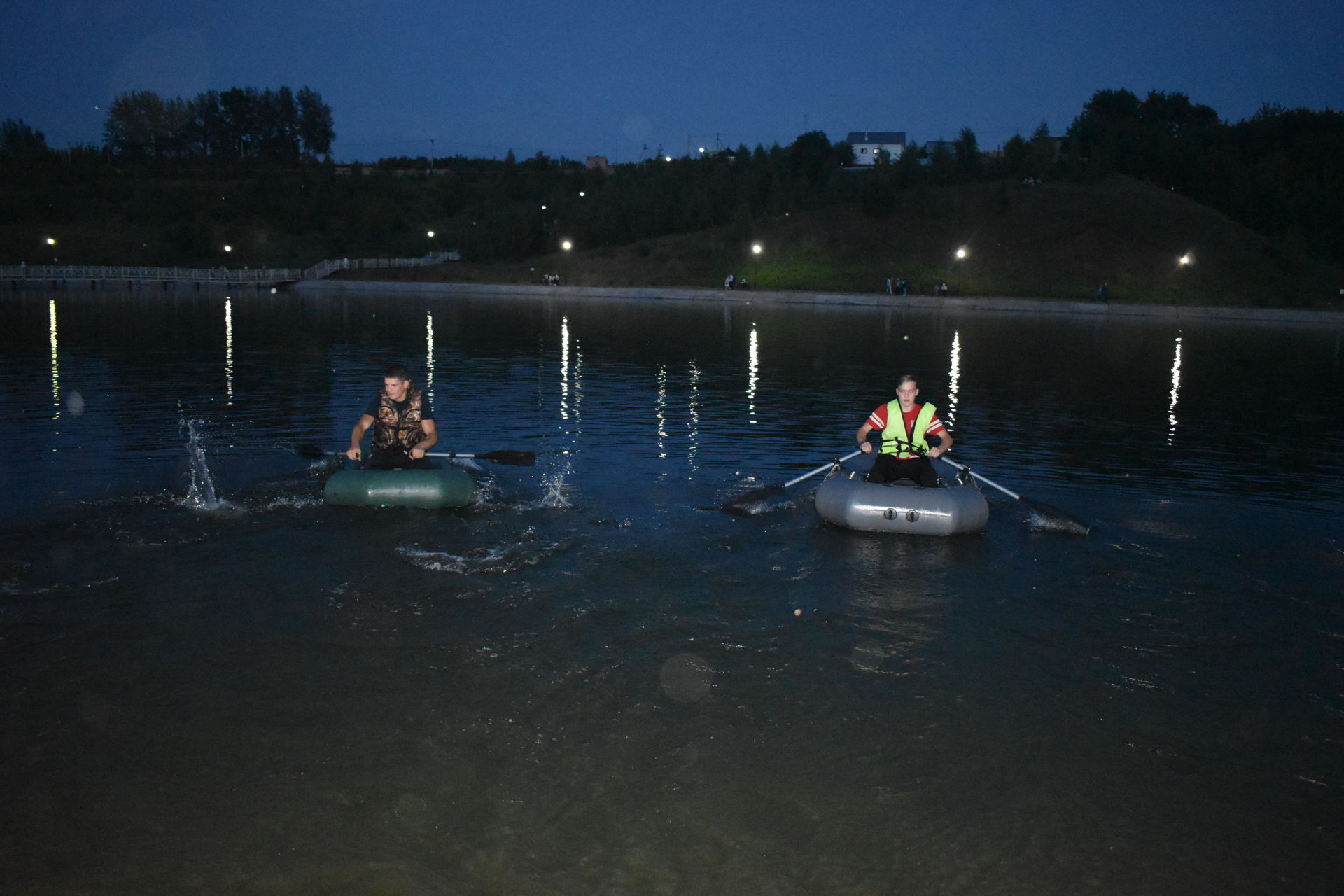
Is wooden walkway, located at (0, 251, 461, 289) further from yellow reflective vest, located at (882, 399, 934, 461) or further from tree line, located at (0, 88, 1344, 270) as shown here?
yellow reflective vest, located at (882, 399, 934, 461)

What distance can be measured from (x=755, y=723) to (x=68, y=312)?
1872 inches

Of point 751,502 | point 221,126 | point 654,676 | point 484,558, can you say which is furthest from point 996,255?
point 221,126

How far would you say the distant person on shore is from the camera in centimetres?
1214

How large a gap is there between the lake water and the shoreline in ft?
159

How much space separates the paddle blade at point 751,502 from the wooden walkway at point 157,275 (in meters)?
70.4

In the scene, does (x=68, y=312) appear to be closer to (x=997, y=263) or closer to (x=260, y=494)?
(x=260, y=494)

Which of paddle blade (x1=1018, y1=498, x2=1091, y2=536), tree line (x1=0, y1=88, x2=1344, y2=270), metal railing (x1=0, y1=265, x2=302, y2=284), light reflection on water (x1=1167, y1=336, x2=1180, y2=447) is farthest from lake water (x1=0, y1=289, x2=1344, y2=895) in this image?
tree line (x1=0, y1=88, x2=1344, y2=270)

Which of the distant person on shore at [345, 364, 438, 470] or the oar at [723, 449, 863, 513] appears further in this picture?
the oar at [723, 449, 863, 513]

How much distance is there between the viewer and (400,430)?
482 inches

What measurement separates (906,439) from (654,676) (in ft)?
18.1

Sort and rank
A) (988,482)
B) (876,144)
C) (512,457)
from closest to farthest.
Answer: (988,482) < (512,457) < (876,144)

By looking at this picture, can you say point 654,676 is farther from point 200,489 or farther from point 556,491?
point 200,489

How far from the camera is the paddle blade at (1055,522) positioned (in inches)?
460

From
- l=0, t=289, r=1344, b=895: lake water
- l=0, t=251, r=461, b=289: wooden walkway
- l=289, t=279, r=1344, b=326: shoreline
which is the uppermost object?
l=0, t=251, r=461, b=289: wooden walkway
